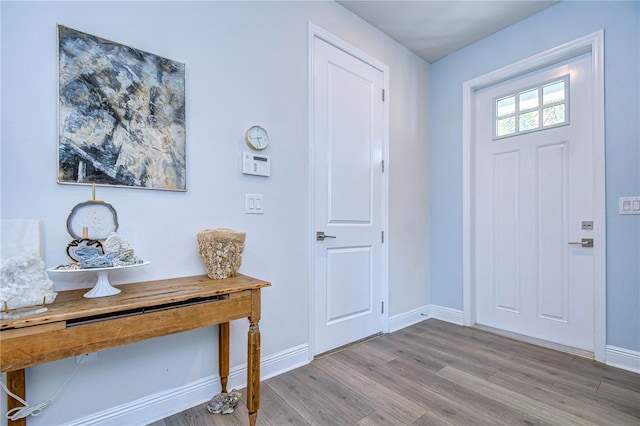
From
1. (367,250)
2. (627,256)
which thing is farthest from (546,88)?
(367,250)

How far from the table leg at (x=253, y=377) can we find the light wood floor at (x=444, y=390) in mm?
142

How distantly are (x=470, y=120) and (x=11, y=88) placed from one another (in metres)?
3.30

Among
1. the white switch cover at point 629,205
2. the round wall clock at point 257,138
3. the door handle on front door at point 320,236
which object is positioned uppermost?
the round wall clock at point 257,138

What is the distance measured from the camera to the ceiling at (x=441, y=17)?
238cm

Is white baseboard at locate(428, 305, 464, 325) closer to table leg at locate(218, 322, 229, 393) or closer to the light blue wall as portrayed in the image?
the light blue wall

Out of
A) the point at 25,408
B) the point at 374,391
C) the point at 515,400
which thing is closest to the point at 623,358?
the point at 515,400

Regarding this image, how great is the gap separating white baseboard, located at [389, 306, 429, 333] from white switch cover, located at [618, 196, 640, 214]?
71.4 inches

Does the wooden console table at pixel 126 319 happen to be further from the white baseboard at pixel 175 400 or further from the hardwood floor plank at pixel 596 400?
the hardwood floor plank at pixel 596 400

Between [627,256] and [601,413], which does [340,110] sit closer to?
[627,256]

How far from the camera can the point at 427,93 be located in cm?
327

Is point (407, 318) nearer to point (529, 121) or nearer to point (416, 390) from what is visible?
point (416, 390)

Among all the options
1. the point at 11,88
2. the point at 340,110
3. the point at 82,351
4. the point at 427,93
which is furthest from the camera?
the point at 427,93

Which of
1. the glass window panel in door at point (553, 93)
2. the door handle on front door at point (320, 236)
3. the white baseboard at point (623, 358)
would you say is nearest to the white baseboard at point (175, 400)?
the door handle on front door at point (320, 236)

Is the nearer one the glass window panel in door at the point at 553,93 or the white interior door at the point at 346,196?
the white interior door at the point at 346,196
